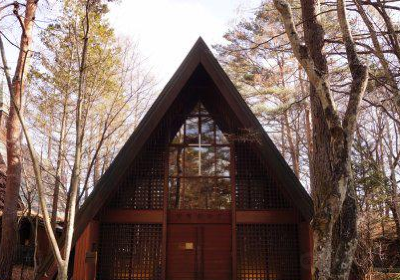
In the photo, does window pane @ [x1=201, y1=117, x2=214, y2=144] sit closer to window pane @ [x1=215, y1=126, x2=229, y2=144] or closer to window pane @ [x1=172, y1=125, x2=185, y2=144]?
window pane @ [x1=215, y1=126, x2=229, y2=144]

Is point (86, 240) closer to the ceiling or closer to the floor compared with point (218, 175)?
closer to the floor

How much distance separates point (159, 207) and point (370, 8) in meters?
7.04

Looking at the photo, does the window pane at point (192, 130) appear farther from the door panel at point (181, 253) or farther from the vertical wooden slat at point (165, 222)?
the door panel at point (181, 253)

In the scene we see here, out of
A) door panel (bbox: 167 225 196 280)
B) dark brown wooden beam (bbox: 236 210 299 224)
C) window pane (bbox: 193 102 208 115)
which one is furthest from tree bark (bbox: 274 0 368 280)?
window pane (bbox: 193 102 208 115)

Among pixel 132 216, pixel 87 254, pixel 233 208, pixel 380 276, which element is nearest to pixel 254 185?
pixel 233 208

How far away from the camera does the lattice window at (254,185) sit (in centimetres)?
877

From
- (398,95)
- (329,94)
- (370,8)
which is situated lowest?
(329,94)

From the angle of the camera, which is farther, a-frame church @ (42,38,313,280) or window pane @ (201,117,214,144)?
window pane @ (201,117,214,144)

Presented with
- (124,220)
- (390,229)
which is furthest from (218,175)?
(390,229)

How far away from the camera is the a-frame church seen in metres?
8.15

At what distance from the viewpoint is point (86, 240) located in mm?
8055

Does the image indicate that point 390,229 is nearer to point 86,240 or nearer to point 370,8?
point 370,8

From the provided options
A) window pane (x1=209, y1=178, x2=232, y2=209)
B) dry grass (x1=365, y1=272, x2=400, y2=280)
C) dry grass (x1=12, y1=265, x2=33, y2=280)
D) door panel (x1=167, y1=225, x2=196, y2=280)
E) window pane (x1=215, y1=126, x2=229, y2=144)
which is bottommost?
dry grass (x1=12, y1=265, x2=33, y2=280)

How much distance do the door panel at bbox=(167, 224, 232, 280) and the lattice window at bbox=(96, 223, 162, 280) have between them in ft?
1.06
